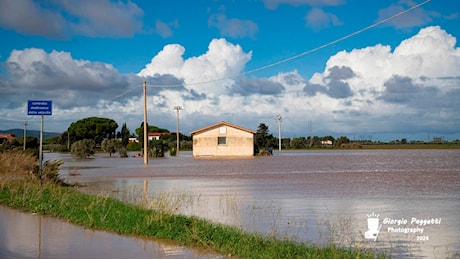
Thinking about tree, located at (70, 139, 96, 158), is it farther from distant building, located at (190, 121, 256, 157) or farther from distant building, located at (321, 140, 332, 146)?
distant building, located at (321, 140, 332, 146)

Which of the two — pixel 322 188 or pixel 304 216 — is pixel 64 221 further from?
pixel 322 188

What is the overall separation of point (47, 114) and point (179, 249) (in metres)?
12.3

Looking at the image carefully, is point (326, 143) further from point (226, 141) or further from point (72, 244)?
point (72, 244)

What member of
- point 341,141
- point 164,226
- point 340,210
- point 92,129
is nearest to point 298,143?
point 341,141

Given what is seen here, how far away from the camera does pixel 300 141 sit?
113m

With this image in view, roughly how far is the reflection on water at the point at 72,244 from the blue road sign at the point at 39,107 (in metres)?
8.32

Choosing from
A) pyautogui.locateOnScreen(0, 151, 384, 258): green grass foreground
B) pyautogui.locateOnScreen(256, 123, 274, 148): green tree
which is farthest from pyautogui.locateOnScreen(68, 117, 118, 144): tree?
pyautogui.locateOnScreen(0, 151, 384, 258): green grass foreground

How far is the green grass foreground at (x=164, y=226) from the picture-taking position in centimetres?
816

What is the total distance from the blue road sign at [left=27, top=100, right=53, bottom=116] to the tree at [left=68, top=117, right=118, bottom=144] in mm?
88502

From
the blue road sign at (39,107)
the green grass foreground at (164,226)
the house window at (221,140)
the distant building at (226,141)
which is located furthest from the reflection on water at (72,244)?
the house window at (221,140)

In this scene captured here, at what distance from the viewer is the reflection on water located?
26.9ft

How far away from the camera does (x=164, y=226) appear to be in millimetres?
10055

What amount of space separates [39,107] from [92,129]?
296 ft

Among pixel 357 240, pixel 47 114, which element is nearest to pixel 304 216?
pixel 357 240
